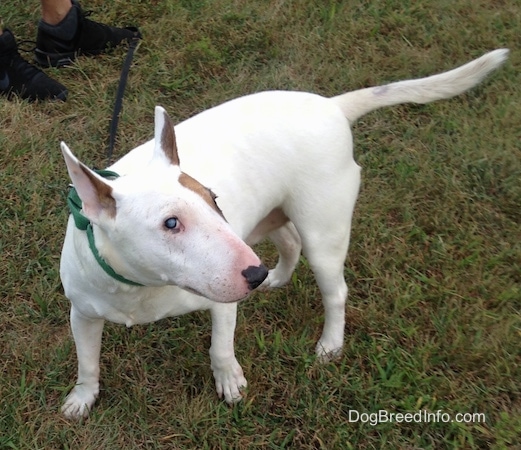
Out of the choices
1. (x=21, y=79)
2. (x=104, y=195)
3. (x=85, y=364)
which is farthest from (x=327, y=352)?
(x=21, y=79)

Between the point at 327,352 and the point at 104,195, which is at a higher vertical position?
the point at 104,195

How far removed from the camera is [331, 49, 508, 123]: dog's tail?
2.64 meters

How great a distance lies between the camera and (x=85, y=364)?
2.56 m

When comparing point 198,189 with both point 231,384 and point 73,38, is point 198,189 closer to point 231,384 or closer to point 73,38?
point 231,384

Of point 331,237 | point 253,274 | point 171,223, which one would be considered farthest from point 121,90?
point 253,274

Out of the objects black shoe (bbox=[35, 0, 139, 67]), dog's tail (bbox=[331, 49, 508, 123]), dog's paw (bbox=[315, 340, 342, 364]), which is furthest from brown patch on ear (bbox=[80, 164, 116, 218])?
black shoe (bbox=[35, 0, 139, 67])

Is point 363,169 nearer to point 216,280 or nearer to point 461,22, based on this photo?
point 461,22

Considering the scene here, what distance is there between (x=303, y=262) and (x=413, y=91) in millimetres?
1021

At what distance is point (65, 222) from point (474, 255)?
2.06m

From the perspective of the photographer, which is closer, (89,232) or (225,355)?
(89,232)

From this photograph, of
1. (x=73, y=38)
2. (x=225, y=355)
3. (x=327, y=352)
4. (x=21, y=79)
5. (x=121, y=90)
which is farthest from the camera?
(x=73, y=38)

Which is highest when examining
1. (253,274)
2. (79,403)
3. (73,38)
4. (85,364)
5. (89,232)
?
(253,274)

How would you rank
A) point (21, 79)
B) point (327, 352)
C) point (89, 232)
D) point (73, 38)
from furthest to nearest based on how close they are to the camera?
point (73, 38)
point (21, 79)
point (327, 352)
point (89, 232)

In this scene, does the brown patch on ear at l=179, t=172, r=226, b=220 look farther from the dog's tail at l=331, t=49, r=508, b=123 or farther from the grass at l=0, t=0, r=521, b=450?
the grass at l=0, t=0, r=521, b=450
